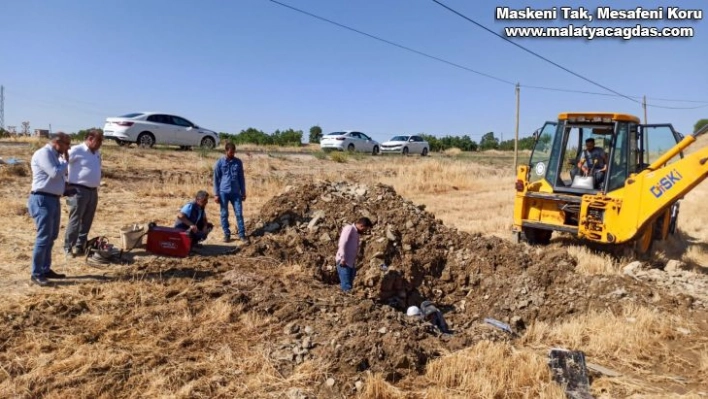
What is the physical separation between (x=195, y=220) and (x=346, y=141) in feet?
66.5

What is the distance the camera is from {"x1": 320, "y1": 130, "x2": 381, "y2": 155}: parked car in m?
27.6

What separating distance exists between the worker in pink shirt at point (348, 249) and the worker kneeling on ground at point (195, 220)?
227 cm

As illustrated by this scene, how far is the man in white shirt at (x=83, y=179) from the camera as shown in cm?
657

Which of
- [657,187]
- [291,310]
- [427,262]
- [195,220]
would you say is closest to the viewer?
[291,310]

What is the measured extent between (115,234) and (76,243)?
65.9 inches

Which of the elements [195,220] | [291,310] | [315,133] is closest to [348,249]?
[291,310]

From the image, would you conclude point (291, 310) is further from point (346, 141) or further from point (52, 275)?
point (346, 141)

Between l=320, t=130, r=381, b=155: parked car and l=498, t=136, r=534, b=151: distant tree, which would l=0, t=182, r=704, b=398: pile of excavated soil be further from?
l=498, t=136, r=534, b=151: distant tree

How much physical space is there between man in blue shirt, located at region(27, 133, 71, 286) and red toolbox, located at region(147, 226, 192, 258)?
1526 mm

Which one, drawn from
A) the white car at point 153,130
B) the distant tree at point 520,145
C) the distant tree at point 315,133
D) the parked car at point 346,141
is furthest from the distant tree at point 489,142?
the white car at point 153,130

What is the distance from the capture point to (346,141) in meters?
27.6

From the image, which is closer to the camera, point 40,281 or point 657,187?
point 40,281

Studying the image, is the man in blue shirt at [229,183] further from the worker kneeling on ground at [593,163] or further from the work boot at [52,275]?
the worker kneeling on ground at [593,163]

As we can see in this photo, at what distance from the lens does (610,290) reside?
6.88 m
